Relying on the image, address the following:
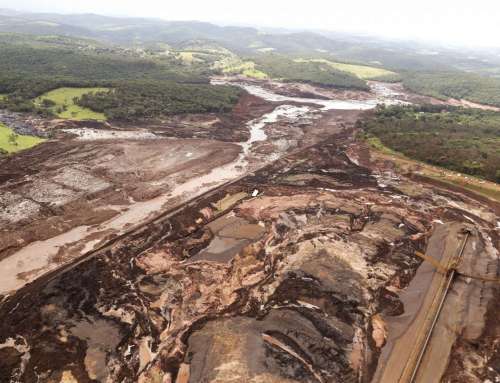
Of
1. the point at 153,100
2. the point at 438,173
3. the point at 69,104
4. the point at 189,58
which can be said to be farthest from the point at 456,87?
the point at 69,104

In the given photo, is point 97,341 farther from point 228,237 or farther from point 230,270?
point 228,237

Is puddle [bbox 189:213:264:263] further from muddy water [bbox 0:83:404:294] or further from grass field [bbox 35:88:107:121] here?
grass field [bbox 35:88:107:121]

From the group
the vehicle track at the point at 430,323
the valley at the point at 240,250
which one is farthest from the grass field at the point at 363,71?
the vehicle track at the point at 430,323

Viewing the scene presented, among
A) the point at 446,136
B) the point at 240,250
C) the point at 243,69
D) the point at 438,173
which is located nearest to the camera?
the point at 240,250

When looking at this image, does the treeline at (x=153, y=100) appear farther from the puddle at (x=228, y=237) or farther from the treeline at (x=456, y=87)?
the treeline at (x=456, y=87)

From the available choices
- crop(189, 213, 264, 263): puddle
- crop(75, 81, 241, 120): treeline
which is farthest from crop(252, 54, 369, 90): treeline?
crop(189, 213, 264, 263): puddle

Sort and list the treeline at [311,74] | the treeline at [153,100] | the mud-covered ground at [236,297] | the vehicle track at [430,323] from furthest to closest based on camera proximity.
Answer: the treeline at [311,74] → the treeline at [153,100] → the vehicle track at [430,323] → the mud-covered ground at [236,297]

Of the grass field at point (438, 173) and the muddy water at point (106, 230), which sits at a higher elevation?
the grass field at point (438, 173)
